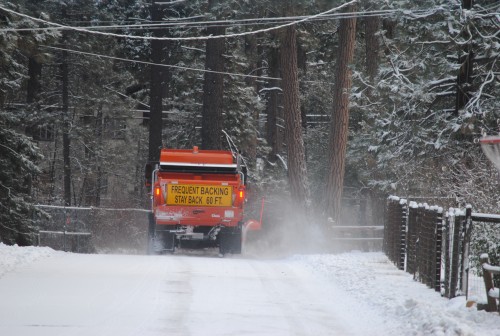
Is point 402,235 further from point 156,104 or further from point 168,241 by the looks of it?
point 156,104

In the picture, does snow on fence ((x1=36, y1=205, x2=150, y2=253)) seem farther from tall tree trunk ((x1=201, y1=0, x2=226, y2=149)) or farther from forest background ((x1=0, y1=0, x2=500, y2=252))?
tall tree trunk ((x1=201, y1=0, x2=226, y2=149))

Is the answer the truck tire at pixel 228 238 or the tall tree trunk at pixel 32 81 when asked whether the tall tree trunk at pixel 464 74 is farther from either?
the tall tree trunk at pixel 32 81

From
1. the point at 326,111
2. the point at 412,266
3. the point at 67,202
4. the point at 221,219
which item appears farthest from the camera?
the point at 326,111

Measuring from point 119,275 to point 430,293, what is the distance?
5565 millimetres

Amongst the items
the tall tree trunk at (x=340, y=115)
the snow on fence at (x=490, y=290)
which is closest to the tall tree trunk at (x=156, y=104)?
the tall tree trunk at (x=340, y=115)

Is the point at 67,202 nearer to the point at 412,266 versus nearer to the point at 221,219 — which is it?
the point at 221,219

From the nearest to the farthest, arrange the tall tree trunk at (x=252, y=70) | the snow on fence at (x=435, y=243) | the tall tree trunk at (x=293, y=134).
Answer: the snow on fence at (x=435, y=243)
the tall tree trunk at (x=293, y=134)
the tall tree trunk at (x=252, y=70)

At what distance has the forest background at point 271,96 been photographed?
78.6ft

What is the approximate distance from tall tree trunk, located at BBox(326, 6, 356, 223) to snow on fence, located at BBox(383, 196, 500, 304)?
10.4m

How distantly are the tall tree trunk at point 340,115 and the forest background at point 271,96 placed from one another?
0.14 ft

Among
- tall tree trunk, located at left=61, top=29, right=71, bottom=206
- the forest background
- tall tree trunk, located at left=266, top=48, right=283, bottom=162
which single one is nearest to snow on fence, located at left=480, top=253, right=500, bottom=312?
the forest background

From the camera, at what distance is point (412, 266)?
17.3m

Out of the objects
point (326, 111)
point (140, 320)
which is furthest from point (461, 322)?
point (326, 111)

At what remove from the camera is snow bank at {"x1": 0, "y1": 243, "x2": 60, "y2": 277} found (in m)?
17.4
